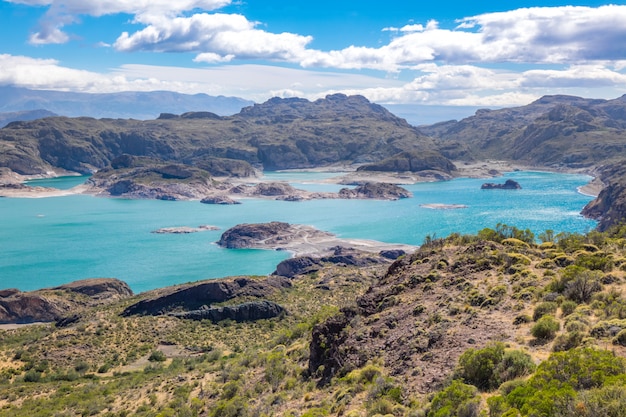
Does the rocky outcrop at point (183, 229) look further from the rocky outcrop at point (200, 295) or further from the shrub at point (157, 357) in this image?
the shrub at point (157, 357)

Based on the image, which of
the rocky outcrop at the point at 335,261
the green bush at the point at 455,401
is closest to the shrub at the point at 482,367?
the green bush at the point at 455,401

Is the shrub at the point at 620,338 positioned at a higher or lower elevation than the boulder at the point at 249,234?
higher

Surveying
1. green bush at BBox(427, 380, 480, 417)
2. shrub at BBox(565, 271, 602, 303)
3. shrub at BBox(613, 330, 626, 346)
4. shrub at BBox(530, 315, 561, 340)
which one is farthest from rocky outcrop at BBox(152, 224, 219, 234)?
shrub at BBox(613, 330, 626, 346)

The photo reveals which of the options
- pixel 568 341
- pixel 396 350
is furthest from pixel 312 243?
pixel 568 341

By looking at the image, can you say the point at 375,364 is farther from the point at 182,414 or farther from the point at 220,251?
the point at 220,251

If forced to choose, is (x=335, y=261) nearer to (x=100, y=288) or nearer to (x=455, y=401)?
(x=100, y=288)

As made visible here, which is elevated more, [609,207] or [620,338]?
[620,338]
